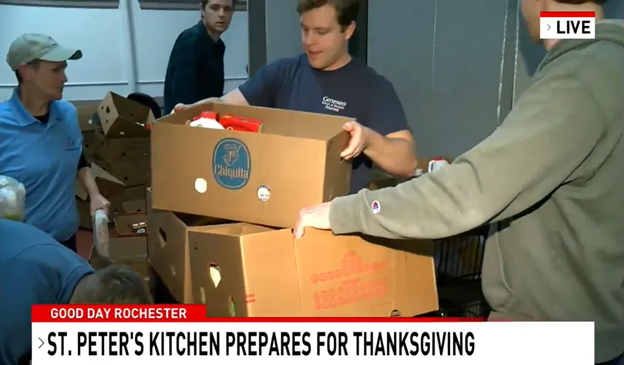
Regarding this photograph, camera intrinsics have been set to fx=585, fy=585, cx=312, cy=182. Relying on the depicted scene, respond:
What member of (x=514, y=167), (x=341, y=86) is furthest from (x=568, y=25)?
(x=341, y=86)

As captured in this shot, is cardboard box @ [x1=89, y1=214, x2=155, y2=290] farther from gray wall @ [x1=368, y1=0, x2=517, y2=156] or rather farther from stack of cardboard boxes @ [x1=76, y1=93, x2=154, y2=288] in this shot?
gray wall @ [x1=368, y1=0, x2=517, y2=156]

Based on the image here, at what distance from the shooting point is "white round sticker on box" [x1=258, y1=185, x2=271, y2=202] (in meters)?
1.33

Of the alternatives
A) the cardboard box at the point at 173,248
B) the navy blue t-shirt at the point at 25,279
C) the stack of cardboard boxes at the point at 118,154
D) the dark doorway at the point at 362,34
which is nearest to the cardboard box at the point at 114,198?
the stack of cardboard boxes at the point at 118,154

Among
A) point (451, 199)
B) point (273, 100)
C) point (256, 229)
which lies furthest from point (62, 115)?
point (451, 199)

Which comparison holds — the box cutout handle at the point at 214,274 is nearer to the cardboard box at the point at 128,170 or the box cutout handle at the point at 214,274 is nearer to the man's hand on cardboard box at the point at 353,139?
the man's hand on cardboard box at the point at 353,139

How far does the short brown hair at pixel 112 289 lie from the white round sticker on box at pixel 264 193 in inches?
13.7

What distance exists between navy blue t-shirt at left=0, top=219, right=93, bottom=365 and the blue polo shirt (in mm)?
688

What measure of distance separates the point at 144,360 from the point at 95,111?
11.8 feet

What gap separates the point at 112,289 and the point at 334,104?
0.80 m

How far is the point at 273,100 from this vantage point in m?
1.85

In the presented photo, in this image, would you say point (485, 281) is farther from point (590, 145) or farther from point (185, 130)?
point (185, 130)

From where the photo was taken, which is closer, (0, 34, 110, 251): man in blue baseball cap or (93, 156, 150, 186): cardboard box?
(0, 34, 110, 251): man in blue baseball cap

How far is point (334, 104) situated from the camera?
171 centimetres

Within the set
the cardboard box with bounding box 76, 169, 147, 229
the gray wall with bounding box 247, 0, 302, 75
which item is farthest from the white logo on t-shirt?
the cardboard box with bounding box 76, 169, 147, 229
